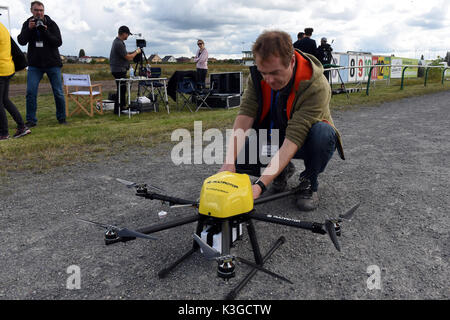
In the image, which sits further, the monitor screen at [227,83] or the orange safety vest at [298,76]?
the monitor screen at [227,83]

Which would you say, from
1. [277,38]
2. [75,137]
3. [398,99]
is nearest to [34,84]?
[75,137]

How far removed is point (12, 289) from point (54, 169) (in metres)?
2.59

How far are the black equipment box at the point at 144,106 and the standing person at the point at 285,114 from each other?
6967 millimetres

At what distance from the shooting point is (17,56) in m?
6.08

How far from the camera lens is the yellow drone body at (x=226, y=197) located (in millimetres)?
1817

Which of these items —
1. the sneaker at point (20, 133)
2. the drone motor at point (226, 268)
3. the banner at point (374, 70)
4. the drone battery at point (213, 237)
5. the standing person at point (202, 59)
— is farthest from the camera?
the banner at point (374, 70)

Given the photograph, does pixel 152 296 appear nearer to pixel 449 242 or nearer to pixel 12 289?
pixel 12 289

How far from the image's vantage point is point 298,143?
2.47 metres

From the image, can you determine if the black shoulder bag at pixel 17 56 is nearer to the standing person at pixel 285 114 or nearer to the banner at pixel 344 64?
the standing person at pixel 285 114

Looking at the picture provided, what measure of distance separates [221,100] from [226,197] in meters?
9.00

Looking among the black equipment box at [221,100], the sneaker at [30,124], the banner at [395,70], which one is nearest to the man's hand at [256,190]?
the sneaker at [30,124]

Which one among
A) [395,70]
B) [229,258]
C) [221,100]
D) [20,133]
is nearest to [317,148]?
[229,258]

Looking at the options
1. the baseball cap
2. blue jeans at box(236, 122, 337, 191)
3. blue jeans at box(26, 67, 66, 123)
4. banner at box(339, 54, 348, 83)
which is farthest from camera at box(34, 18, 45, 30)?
banner at box(339, 54, 348, 83)

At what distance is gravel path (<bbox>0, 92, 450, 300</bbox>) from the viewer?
1.98 m
